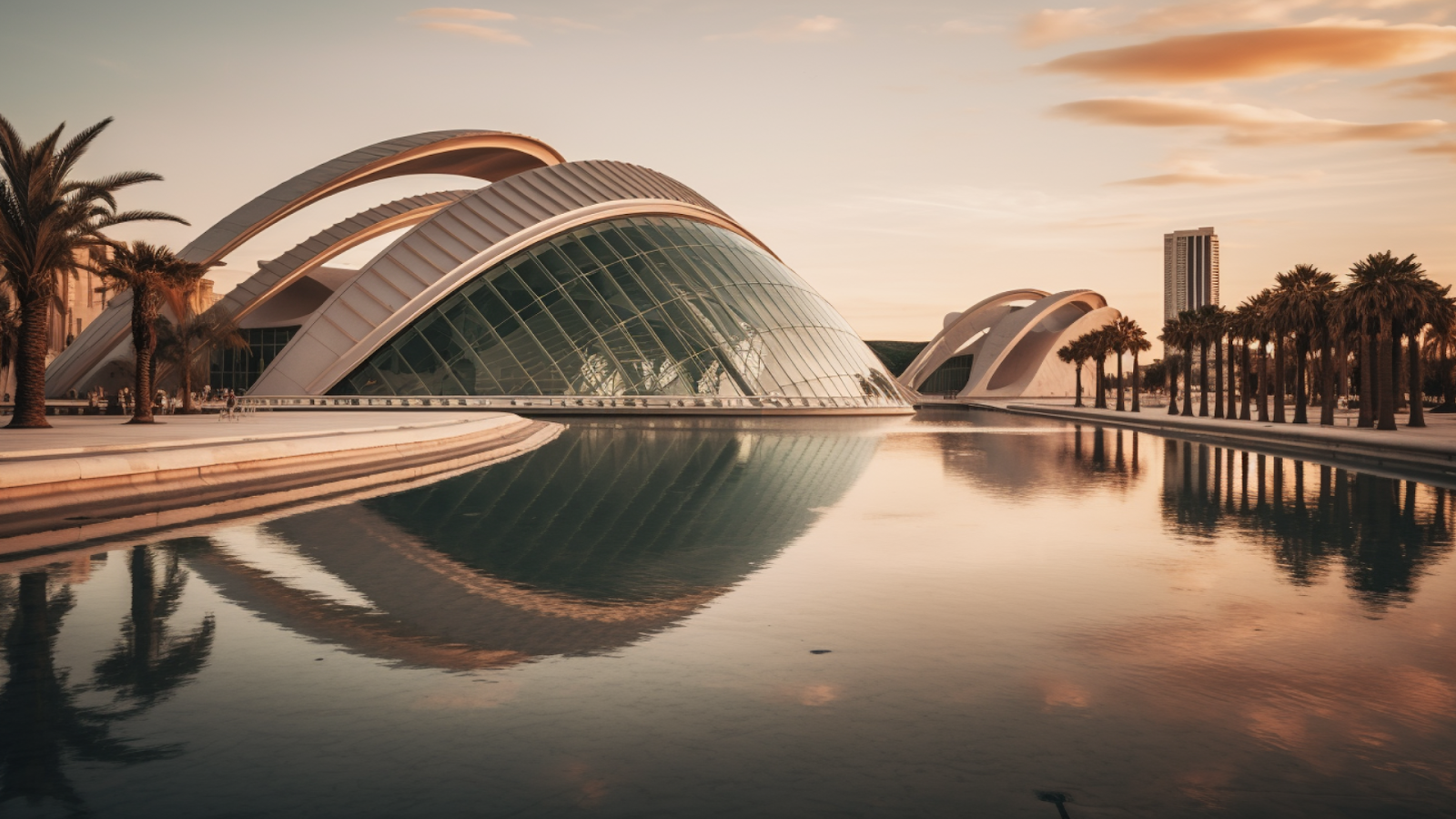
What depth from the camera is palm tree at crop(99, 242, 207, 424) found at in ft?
98.7

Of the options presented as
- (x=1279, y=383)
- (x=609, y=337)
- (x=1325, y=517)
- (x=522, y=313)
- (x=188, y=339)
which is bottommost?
(x=1325, y=517)

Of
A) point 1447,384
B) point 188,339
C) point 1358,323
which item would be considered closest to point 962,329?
point 1447,384

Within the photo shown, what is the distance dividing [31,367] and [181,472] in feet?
45.3

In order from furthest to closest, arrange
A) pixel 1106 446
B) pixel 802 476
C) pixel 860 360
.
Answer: pixel 860 360, pixel 1106 446, pixel 802 476

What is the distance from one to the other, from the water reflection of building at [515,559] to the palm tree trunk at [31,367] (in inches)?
550

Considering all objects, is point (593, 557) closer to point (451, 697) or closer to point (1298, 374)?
point (451, 697)

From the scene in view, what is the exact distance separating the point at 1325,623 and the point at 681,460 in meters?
14.8

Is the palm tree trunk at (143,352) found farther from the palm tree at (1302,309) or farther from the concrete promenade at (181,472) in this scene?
the palm tree at (1302,309)

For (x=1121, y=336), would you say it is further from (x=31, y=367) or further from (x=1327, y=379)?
(x=31, y=367)

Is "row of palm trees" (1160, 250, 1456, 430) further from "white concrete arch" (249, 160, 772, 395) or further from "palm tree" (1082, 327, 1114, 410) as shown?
"white concrete arch" (249, 160, 772, 395)

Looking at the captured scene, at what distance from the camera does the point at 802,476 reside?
17797 millimetres

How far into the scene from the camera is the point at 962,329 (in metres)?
116

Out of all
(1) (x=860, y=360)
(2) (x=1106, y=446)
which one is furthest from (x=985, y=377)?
(2) (x=1106, y=446)

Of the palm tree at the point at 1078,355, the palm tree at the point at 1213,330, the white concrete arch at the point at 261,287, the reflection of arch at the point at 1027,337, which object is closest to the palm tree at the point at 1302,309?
the palm tree at the point at 1213,330
